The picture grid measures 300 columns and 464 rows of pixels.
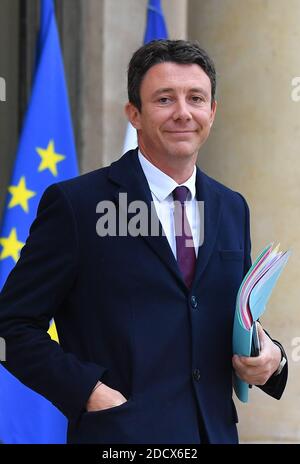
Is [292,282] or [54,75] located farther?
[54,75]

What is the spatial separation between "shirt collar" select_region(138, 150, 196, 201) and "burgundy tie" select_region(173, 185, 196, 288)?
0.02 meters

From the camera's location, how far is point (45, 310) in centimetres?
266

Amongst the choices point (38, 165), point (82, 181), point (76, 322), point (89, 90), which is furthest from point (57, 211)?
point (89, 90)

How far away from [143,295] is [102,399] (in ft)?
1.03

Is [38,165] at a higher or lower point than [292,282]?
higher

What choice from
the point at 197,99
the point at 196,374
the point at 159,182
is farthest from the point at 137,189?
the point at 196,374

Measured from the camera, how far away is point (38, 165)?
5.36 m

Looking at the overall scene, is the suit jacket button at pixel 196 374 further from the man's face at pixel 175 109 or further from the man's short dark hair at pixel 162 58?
the man's short dark hair at pixel 162 58

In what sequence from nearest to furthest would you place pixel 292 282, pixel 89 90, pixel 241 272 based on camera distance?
pixel 241 272
pixel 292 282
pixel 89 90

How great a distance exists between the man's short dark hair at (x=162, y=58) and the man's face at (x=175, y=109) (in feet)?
0.06

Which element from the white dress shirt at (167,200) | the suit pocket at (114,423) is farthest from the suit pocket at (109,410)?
the white dress shirt at (167,200)

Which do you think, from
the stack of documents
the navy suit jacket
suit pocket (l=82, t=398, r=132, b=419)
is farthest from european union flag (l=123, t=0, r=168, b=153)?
suit pocket (l=82, t=398, r=132, b=419)

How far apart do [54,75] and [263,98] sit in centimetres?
125

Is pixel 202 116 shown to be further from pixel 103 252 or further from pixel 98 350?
pixel 98 350
